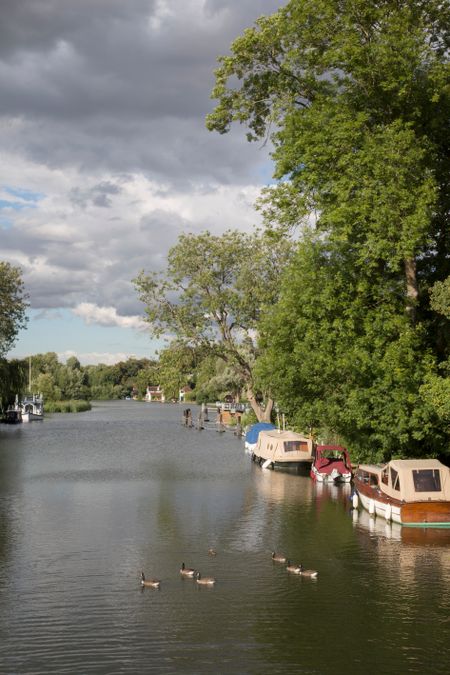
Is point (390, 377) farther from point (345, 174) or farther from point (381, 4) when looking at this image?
point (381, 4)

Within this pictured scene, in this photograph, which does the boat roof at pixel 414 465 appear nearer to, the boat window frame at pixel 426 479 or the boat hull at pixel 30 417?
the boat window frame at pixel 426 479

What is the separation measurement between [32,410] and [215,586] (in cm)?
10803

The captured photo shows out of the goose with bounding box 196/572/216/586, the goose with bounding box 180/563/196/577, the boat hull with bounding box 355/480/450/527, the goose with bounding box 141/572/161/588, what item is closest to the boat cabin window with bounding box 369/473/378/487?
the boat hull with bounding box 355/480/450/527

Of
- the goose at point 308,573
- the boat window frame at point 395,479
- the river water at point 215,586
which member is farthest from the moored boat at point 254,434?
the goose at point 308,573

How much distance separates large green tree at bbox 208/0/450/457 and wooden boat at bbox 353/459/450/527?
166 cm

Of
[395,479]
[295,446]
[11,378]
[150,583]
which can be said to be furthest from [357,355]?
[11,378]

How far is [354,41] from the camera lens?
32.2m

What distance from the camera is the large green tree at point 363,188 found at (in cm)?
3173

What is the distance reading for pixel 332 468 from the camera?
4738cm

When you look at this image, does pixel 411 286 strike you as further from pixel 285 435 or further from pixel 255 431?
pixel 255 431

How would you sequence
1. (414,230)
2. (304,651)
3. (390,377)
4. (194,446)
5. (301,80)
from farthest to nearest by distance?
1. (194,446)
2. (301,80)
3. (390,377)
4. (414,230)
5. (304,651)

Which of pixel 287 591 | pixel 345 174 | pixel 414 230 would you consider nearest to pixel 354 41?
pixel 345 174

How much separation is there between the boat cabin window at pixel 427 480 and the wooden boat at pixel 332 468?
49.0ft

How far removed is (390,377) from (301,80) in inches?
574
